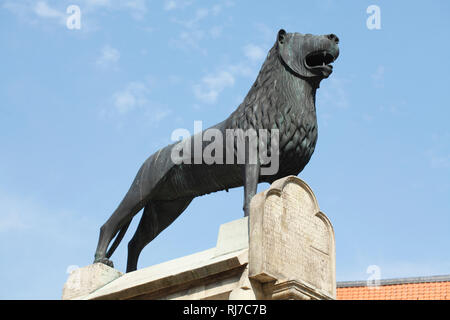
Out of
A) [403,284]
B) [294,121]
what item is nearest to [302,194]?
[294,121]

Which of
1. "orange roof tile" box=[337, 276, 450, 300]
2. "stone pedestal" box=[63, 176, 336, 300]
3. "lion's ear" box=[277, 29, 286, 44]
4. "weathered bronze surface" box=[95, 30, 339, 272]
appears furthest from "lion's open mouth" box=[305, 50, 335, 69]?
"orange roof tile" box=[337, 276, 450, 300]

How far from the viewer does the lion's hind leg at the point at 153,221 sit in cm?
1560

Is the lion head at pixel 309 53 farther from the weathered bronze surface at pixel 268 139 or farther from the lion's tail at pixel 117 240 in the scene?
the lion's tail at pixel 117 240

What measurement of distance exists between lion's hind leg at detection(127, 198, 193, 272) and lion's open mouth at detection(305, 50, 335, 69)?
122 inches

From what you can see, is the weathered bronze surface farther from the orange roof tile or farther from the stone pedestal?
the orange roof tile

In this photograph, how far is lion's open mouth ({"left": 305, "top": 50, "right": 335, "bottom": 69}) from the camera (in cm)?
1434

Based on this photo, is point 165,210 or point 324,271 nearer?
point 324,271

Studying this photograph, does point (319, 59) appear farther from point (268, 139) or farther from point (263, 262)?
point (263, 262)

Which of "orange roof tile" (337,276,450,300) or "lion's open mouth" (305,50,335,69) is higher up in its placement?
"lion's open mouth" (305,50,335,69)

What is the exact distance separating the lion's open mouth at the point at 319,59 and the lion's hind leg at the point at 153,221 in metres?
3.09
